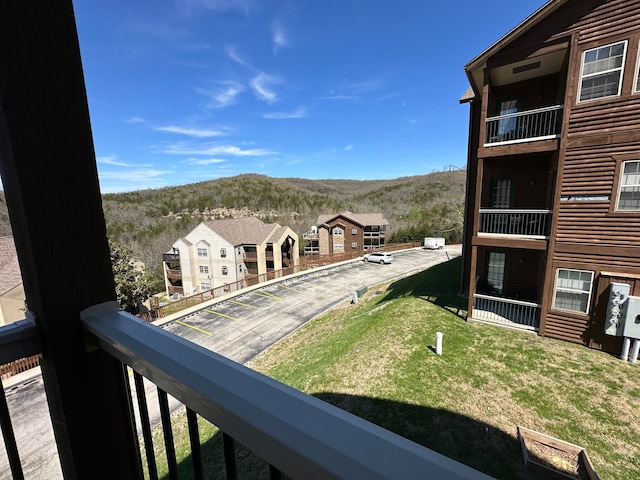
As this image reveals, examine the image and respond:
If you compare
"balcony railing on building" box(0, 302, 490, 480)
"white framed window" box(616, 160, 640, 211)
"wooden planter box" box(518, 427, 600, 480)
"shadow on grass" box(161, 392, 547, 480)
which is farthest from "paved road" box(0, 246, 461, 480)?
"white framed window" box(616, 160, 640, 211)

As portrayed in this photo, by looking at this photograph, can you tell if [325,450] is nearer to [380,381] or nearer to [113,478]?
[113,478]

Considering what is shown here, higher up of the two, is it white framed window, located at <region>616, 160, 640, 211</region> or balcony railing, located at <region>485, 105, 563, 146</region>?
balcony railing, located at <region>485, 105, 563, 146</region>

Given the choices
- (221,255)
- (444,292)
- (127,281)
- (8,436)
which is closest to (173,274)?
(221,255)

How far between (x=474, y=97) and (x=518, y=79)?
1618 mm

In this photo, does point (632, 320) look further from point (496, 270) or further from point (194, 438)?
point (194, 438)

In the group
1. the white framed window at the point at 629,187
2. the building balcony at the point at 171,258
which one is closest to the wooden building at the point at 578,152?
the white framed window at the point at 629,187

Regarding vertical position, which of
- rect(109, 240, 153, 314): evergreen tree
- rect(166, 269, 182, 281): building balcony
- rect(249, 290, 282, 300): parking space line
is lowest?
rect(166, 269, 182, 281): building balcony

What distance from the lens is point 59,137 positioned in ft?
3.43

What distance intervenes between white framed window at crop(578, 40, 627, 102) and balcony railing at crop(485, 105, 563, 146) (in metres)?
0.62

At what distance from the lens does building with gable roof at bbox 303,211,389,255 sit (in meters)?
35.8

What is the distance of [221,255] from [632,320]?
26669 millimetres

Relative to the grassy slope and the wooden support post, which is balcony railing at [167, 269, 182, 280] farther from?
the wooden support post

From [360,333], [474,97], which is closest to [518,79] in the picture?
[474,97]

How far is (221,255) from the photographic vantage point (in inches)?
1096
